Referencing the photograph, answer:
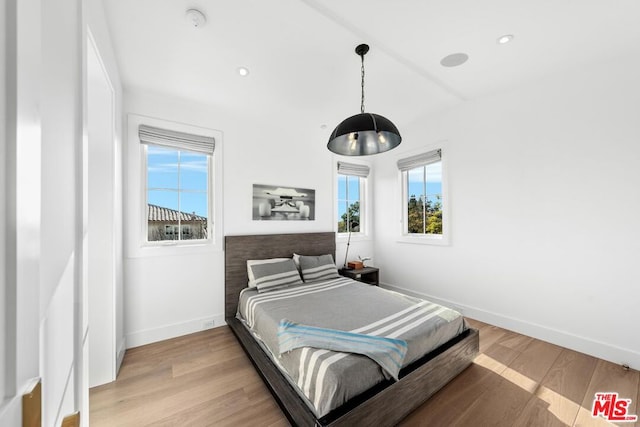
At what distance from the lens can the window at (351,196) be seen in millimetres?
4258

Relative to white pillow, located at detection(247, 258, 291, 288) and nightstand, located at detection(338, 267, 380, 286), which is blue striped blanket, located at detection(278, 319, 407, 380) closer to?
white pillow, located at detection(247, 258, 291, 288)

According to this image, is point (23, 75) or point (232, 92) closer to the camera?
point (23, 75)

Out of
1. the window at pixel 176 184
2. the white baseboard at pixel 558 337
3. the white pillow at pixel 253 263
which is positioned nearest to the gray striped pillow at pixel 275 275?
the white pillow at pixel 253 263

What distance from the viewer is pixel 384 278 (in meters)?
4.26

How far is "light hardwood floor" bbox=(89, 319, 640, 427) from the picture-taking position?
165cm

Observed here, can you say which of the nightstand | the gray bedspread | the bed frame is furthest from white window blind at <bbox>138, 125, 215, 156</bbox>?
the nightstand

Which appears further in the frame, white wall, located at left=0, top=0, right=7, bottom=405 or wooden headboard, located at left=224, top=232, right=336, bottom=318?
wooden headboard, located at left=224, top=232, right=336, bottom=318

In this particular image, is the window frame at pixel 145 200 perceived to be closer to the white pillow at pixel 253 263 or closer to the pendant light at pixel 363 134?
the white pillow at pixel 253 263

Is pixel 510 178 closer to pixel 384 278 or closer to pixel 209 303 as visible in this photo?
pixel 384 278

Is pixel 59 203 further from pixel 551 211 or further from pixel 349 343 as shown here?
pixel 551 211

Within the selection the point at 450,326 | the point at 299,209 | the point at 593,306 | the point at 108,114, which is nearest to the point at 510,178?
the point at 593,306

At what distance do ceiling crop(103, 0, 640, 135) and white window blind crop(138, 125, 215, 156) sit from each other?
0.42 meters

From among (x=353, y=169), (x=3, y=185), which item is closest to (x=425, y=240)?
(x=353, y=169)

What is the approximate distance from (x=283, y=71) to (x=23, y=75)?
2.25m
